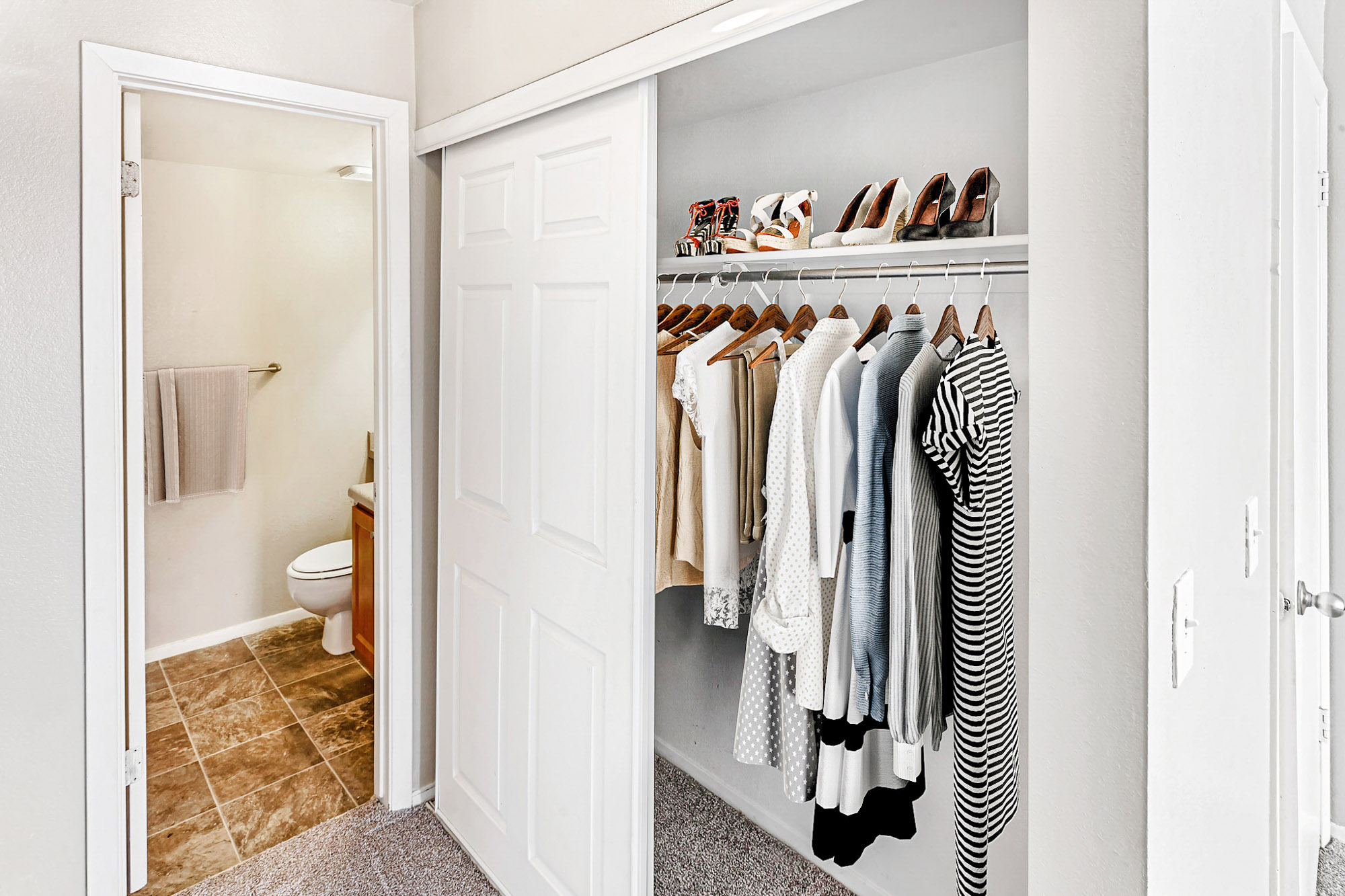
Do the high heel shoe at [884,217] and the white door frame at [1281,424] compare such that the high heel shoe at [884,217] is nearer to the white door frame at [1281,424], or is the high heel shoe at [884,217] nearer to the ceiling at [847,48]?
the ceiling at [847,48]

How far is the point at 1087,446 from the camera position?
845 millimetres

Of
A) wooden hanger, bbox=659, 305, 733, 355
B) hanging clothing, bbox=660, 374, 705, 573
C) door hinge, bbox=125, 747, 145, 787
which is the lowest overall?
door hinge, bbox=125, 747, 145, 787

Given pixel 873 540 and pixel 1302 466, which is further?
pixel 1302 466

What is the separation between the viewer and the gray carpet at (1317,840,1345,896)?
6.53 feet

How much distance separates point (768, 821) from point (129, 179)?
240 centimetres

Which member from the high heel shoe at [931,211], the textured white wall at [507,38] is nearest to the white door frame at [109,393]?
the textured white wall at [507,38]

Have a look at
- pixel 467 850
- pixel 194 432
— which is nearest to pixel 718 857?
pixel 467 850

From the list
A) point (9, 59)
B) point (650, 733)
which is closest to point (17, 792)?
point (650, 733)

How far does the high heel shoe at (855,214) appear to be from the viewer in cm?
162

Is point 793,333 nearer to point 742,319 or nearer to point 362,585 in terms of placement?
point 742,319

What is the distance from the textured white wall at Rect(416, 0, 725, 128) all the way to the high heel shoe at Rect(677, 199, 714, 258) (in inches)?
19.4

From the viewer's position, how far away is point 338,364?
4.04 metres

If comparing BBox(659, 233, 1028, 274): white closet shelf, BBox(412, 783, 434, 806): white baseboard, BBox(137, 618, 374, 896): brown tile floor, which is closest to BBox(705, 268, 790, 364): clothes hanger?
BBox(659, 233, 1028, 274): white closet shelf

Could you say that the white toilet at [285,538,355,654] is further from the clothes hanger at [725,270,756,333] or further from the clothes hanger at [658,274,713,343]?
the clothes hanger at [725,270,756,333]
